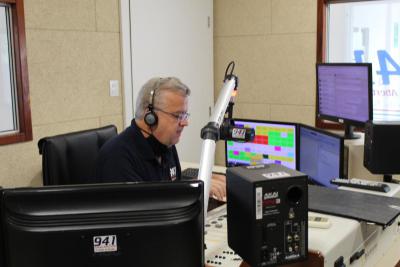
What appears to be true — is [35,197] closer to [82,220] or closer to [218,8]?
[82,220]

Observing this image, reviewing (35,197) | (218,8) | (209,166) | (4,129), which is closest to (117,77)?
(4,129)

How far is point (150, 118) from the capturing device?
6.40 ft

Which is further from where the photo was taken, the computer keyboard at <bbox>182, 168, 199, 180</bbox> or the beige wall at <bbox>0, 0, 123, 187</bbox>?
the beige wall at <bbox>0, 0, 123, 187</bbox>

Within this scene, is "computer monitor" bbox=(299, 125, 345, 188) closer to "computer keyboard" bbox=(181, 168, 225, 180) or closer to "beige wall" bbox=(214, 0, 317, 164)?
"computer keyboard" bbox=(181, 168, 225, 180)

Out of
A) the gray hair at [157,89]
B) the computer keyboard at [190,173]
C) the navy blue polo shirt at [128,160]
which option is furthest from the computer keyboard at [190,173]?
the gray hair at [157,89]

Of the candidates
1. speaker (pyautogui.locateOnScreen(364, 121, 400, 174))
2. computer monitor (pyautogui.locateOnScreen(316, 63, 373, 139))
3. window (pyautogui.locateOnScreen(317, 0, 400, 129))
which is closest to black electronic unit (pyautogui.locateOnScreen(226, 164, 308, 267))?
speaker (pyautogui.locateOnScreen(364, 121, 400, 174))

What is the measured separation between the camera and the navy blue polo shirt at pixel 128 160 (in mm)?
1958

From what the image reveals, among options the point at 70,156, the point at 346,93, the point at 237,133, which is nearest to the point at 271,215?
the point at 237,133

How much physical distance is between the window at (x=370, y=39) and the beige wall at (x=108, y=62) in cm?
13

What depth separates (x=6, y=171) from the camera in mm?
2713

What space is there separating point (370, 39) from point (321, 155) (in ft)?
5.75

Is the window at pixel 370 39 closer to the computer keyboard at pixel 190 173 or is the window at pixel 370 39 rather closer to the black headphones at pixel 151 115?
the computer keyboard at pixel 190 173

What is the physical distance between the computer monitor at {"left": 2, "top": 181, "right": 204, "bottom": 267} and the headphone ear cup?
951 mm

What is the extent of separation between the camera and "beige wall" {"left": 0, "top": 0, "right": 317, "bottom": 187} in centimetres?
287
